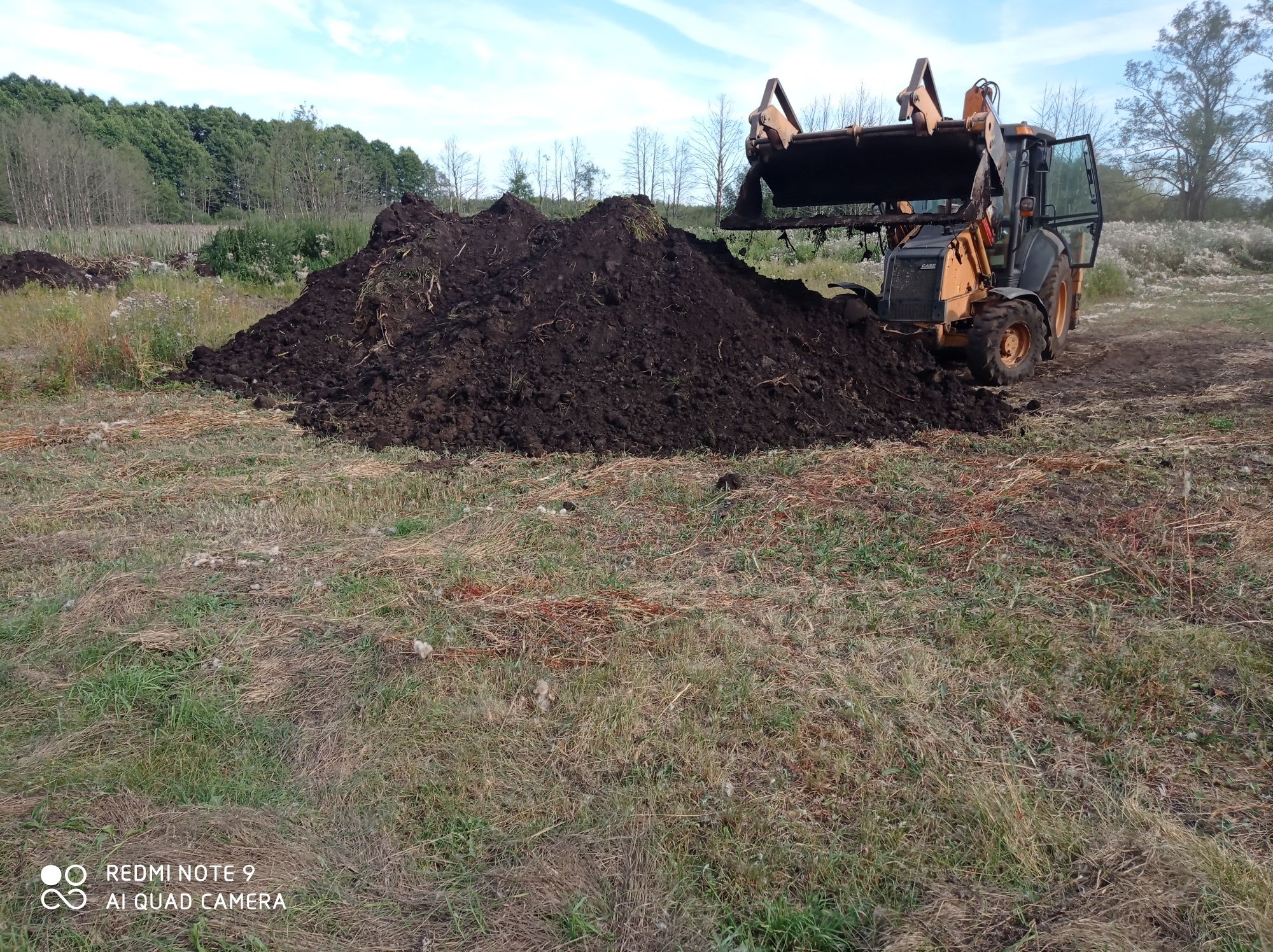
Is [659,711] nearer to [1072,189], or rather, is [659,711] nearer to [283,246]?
[1072,189]

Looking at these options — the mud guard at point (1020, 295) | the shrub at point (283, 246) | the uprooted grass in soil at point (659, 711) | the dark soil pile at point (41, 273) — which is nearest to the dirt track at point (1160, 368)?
the mud guard at point (1020, 295)

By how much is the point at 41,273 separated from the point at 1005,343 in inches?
710

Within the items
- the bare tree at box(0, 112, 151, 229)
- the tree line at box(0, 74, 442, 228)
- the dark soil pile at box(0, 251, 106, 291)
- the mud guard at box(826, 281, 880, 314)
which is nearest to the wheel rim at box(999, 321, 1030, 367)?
the mud guard at box(826, 281, 880, 314)

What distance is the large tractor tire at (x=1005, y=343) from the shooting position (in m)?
8.57

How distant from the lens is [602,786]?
2805 millimetres

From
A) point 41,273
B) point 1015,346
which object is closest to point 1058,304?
point 1015,346

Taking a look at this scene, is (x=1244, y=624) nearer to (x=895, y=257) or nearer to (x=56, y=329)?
(x=895, y=257)

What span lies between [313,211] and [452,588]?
83.3 ft

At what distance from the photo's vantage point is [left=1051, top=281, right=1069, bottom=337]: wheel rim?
10.9 meters

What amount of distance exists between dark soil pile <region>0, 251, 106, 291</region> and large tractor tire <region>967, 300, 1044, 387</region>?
52.0 ft

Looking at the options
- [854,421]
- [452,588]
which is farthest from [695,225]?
[452,588]

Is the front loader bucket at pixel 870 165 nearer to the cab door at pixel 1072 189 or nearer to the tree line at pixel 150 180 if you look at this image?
the cab door at pixel 1072 189

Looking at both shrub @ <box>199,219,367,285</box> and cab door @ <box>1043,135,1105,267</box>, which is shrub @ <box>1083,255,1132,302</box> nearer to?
cab door @ <box>1043,135,1105,267</box>

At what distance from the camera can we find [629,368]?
744cm
